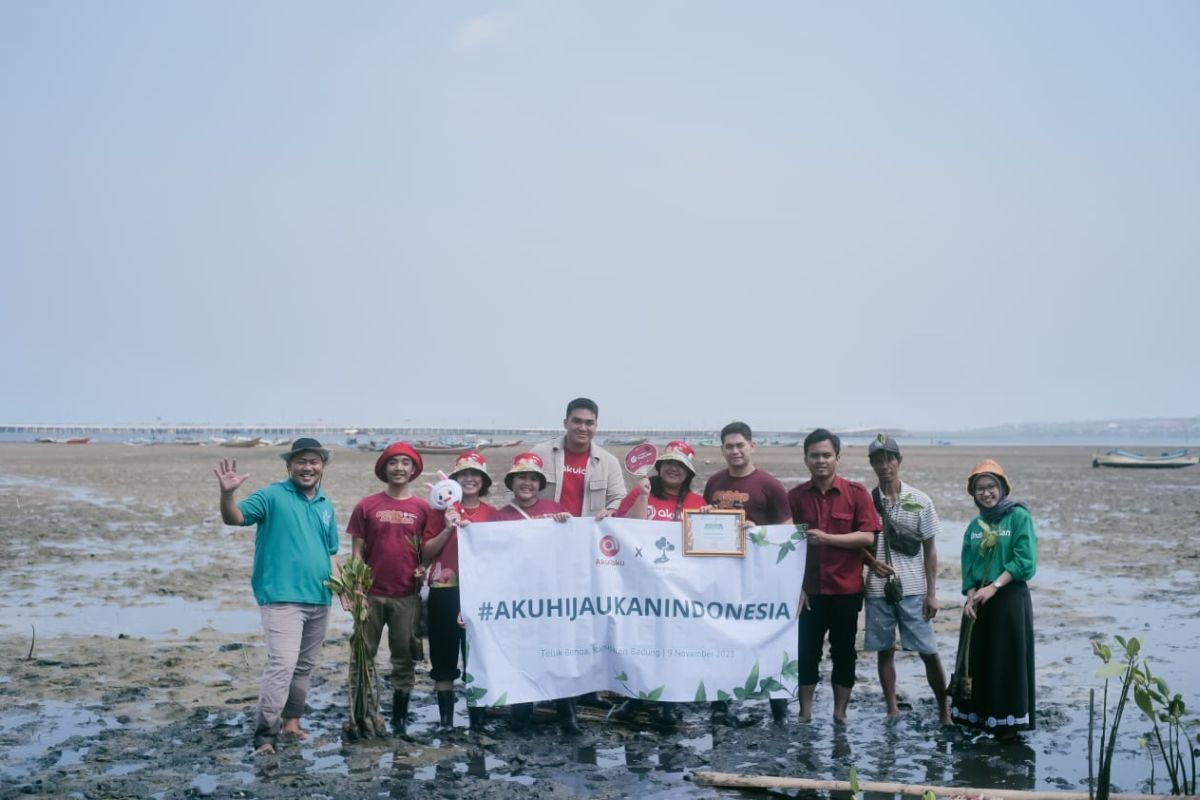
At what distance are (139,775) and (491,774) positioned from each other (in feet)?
6.55

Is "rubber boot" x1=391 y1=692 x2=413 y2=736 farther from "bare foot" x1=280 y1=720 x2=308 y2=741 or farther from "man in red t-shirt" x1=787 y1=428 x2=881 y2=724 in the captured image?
"man in red t-shirt" x1=787 y1=428 x2=881 y2=724

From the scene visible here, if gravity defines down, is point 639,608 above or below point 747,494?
below

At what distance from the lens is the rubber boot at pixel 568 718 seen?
6652 mm

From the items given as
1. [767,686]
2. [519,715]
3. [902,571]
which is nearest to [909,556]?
[902,571]

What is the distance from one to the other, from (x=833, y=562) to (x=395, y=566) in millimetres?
2958

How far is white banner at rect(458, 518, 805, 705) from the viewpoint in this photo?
6.67 metres

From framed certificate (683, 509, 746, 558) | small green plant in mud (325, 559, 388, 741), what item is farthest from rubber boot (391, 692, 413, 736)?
framed certificate (683, 509, 746, 558)

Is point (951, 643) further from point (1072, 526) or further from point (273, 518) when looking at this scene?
point (1072, 526)

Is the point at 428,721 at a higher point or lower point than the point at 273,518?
lower

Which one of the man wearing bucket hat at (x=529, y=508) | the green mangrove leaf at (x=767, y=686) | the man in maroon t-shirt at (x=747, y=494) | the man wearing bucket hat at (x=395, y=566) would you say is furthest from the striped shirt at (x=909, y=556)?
the man wearing bucket hat at (x=395, y=566)

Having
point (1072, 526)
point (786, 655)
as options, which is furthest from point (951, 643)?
point (1072, 526)

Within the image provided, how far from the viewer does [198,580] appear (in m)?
12.8

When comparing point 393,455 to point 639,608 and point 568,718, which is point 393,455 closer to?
point 639,608

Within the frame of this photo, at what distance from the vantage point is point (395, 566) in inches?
255
